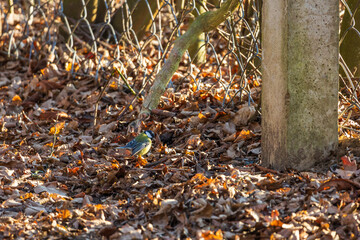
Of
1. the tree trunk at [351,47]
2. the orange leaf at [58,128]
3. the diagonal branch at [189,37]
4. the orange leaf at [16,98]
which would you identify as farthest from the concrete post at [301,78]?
the orange leaf at [16,98]

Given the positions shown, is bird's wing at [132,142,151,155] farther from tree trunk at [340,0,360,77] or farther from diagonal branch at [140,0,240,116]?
tree trunk at [340,0,360,77]

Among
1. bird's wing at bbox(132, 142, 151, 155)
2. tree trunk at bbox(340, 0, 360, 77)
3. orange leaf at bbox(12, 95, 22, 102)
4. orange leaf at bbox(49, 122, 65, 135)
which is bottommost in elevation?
orange leaf at bbox(49, 122, 65, 135)

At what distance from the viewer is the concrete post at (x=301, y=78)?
9.70 ft

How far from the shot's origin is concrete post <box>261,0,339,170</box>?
116 inches

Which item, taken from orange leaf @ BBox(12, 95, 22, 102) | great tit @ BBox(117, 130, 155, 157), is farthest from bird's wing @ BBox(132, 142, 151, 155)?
orange leaf @ BBox(12, 95, 22, 102)

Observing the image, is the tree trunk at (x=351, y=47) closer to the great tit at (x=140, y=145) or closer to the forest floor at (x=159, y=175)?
the forest floor at (x=159, y=175)

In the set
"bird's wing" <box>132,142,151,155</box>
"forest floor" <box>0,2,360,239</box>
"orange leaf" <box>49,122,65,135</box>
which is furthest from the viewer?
"orange leaf" <box>49,122,65,135</box>

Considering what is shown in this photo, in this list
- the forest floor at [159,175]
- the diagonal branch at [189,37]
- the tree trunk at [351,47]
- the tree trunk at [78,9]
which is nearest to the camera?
the forest floor at [159,175]

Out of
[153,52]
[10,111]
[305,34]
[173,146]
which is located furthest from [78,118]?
[305,34]

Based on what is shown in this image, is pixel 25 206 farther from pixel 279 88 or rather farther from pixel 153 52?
pixel 153 52

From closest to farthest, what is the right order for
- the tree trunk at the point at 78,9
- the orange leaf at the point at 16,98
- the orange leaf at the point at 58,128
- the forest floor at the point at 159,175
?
the forest floor at the point at 159,175, the orange leaf at the point at 58,128, the orange leaf at the point at 16,98, the tree trunk at the point at 78,9

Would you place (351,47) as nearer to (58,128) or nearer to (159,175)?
(159,175)

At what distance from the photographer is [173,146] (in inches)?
159

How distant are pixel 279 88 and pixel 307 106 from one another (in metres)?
0.21
